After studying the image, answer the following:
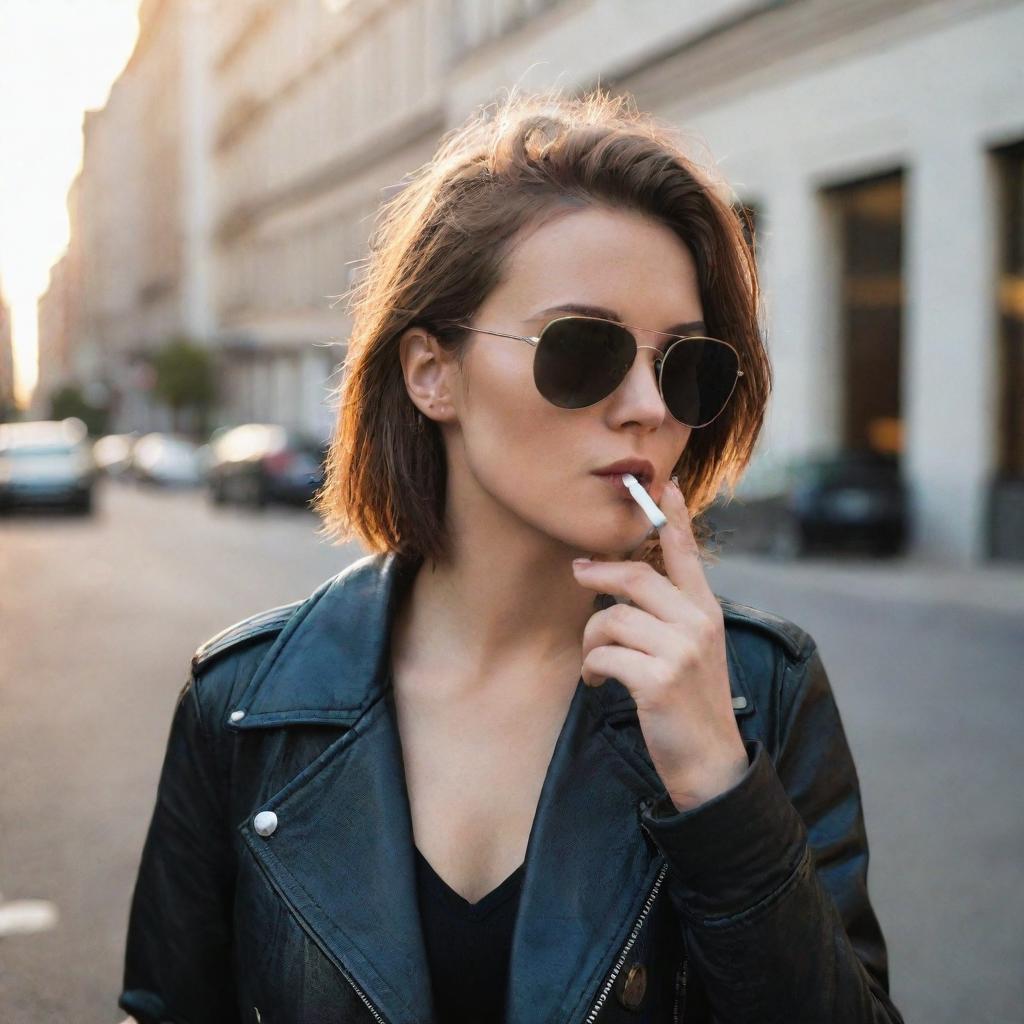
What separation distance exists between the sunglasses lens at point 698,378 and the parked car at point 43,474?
84.7ft

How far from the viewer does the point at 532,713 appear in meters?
2.00

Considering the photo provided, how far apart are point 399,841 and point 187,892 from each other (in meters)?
0.33

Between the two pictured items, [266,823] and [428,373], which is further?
[428,373]

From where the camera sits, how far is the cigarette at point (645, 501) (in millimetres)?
1711

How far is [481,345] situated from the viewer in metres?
1.98

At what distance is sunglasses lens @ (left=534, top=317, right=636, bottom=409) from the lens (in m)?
1.85

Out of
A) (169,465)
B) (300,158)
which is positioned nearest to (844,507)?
(169,465)

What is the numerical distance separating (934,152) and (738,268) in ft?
53.7

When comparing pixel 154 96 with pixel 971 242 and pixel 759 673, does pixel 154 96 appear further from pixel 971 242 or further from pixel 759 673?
pixel 759 673

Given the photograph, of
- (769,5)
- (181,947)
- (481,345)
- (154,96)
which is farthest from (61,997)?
(154,96)

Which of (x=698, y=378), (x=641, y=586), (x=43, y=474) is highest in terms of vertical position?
(x=698, y=378)

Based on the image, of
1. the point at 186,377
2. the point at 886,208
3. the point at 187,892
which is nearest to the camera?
the point at 187,892

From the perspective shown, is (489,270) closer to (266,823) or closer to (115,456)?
(266,823)

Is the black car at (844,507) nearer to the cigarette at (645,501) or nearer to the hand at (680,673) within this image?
the cigarette at (645,501)
